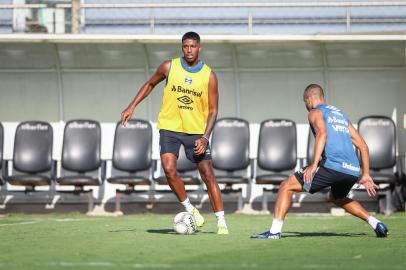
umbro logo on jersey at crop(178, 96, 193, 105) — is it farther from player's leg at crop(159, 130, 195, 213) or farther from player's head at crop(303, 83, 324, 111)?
player's head at crop(303, 83, 324, 111)

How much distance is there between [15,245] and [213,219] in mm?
7268

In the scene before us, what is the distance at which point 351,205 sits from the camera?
1217 centimetres

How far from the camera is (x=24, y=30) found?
2192 centimetres

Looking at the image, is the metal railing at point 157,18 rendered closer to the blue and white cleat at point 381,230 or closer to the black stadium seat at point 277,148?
the black stadium seat at point 277,148

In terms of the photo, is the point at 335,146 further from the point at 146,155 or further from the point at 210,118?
the point at 146,155

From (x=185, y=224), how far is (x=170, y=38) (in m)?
7.52

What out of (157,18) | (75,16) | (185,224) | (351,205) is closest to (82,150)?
(75,16)

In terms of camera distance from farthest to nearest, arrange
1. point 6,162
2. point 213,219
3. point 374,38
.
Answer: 1. point 6,162
2. point 374,38
3. point 213,219

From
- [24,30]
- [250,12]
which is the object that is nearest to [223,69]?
[250,12]

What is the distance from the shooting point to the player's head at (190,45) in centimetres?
1252

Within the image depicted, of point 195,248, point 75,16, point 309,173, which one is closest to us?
point 195,248

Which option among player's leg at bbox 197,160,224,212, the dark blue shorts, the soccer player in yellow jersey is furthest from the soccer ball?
the dark blue shorts

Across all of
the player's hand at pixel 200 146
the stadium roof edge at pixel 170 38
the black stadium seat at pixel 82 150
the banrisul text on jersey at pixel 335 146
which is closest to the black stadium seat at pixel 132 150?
the black stadium seat at pixel 82 150

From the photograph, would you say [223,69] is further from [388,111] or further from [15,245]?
[15,245]
